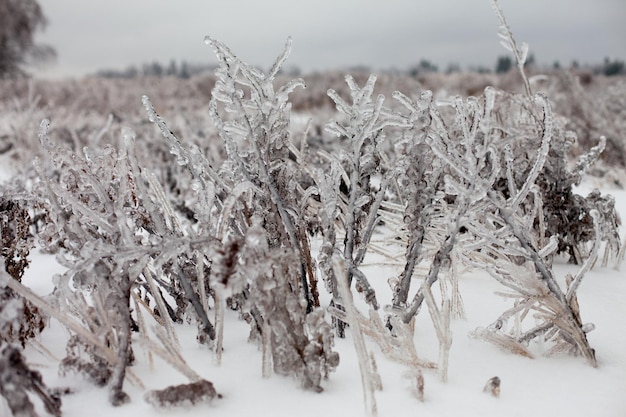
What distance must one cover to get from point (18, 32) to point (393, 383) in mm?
29055

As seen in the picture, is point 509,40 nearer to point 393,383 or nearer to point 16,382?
point 393,383

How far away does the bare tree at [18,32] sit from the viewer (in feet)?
79.6

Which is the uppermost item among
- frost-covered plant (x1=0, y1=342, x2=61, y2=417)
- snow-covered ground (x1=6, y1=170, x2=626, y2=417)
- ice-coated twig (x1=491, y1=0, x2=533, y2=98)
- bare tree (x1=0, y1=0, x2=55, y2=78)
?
bare tree (x1=0, y1=0, x2=55, y2=78)

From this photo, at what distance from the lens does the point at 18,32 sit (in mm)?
25000

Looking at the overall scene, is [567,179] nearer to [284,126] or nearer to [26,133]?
[284,126]

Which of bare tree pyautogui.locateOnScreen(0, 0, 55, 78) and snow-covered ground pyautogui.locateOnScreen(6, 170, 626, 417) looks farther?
bare tree pyautogui.locateOnScreen(0, 0, 55, 78)

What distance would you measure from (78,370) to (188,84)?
15.3 meters

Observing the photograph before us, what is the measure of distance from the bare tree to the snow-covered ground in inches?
1059

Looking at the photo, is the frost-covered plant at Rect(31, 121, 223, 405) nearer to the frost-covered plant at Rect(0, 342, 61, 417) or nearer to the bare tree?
the frost-covered plant at Rect(0, 342, 61, 417)

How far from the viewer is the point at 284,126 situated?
1136mm

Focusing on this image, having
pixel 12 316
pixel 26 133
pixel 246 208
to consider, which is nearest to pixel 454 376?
pixel 246 208

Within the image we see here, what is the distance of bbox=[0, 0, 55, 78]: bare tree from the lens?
24.2m

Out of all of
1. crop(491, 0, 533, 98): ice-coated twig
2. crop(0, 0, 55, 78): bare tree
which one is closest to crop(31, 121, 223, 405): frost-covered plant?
crop(491, 0, 533, 98): ice-coated twig

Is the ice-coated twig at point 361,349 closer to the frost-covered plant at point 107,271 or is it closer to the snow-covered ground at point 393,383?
the snow-covered ground at point 393,383
